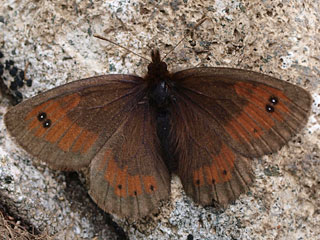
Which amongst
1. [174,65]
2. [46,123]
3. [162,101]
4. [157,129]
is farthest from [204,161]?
[46,123]

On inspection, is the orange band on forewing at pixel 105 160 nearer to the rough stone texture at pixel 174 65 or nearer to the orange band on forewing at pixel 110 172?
the orange band on forewing at pixel 110 172

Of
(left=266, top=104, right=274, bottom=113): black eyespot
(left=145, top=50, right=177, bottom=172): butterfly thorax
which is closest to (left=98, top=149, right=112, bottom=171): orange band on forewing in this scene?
(left=145, top=50, right=177, bottom=172): butterfly thorax

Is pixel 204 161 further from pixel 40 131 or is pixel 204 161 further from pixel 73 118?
pixel 40 131

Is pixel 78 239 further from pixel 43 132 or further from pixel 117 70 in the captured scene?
pixel 117 70

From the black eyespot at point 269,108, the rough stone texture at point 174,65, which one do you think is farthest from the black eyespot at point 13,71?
the black eyespot at point 269,108

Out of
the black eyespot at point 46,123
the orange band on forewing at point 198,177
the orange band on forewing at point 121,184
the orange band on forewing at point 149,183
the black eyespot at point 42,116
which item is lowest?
the orange band on forewing at point 121,184

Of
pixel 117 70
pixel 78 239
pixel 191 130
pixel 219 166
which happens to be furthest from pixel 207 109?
pixel 78 239

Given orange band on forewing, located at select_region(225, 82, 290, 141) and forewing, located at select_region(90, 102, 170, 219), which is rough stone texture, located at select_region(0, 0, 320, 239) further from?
orange band on forewing, located at select_region(225, 82, 290, 141)
